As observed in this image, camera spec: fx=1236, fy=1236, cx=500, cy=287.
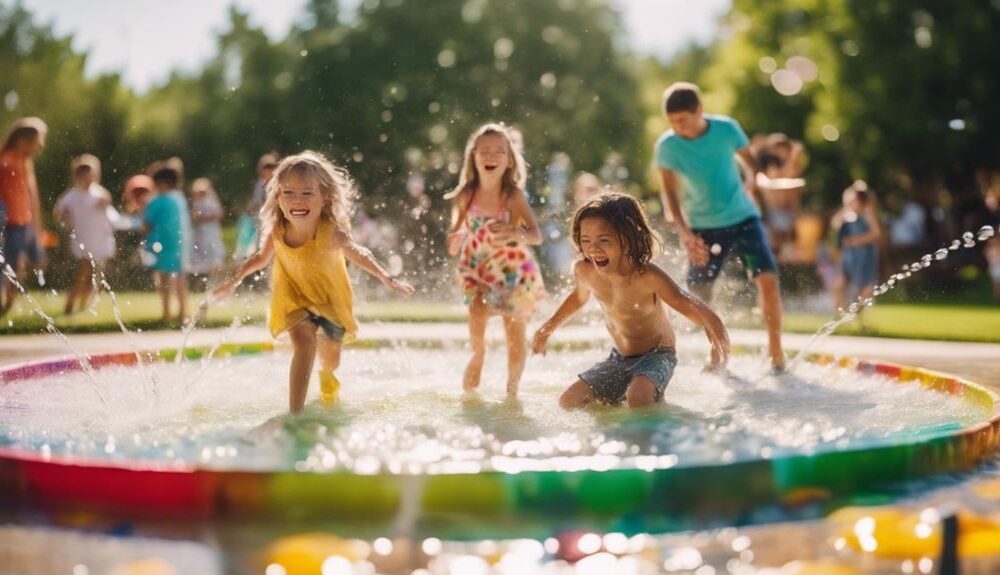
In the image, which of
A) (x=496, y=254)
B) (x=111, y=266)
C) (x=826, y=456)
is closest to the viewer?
(x=826, y=456)

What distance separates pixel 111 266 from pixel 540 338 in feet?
40.8

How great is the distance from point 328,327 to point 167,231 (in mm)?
7113

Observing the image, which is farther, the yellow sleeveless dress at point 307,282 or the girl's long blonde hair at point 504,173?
the girl's long blonde hair at point 504,173

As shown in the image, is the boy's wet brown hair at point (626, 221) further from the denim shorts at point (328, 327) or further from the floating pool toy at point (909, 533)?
the floating pool toy at point (909, 533)

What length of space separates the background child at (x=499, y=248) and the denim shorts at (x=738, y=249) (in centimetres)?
126

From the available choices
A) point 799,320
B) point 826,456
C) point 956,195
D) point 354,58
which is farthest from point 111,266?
point 354,58

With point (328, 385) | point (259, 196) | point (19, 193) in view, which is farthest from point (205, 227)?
point (328, 385)

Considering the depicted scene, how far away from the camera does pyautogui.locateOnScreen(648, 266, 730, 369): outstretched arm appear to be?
5414 millimetres

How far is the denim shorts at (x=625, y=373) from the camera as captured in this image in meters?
5.78

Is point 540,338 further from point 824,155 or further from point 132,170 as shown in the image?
point 132,170

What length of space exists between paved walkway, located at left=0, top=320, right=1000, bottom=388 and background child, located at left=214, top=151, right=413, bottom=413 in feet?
8.58

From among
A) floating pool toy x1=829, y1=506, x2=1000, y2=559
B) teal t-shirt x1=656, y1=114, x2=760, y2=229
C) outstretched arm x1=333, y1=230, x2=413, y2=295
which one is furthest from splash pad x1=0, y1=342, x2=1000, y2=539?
teal t-shirt x1=656, y1=114, x2=760, y2=229

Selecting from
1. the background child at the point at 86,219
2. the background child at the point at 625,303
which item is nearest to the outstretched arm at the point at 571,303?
the background child at the point at 625,303

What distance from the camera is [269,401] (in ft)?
19.5
